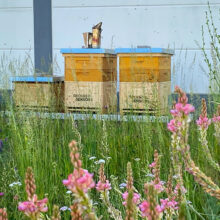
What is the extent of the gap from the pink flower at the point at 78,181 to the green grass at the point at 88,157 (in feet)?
3.97

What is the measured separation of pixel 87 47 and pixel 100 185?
394cm

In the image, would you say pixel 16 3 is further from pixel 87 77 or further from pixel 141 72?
pixel 141 72

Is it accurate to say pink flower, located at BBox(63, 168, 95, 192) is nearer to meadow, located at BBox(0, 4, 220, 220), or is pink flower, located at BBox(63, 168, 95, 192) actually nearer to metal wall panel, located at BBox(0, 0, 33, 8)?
meadow, located at BBox(0, 4, 220, 220)

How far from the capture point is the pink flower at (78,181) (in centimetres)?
58

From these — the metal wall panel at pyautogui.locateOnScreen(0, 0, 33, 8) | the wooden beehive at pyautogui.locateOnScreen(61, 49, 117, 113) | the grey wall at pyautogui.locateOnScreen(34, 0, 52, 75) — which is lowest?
the wooden beehive at pyautogui.locateOnScreen(61, 49, 117, 113)

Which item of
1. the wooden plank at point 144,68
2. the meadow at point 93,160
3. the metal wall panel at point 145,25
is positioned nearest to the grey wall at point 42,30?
the metal wall panel at point 145,25

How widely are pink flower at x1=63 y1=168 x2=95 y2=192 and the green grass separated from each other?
1210 mm

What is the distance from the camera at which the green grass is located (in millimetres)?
2223

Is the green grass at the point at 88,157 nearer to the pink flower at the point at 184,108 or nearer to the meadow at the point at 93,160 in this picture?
the meadow at the point at 93,160

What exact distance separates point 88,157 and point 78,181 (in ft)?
7.51

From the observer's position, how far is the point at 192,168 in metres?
0.93

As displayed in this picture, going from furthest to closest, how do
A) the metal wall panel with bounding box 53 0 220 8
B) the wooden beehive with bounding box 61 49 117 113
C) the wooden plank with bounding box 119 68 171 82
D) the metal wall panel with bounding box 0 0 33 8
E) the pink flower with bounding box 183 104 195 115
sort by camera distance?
the metal wall panel with bounding box 0 0 33 8 → the metal wall panel with bounding box 53 0 220 8 → the wooden beehive with bounding box 61 49 117 113 → the wooden plank with bounding box 119 68 171 82 → the pink flower with bounding box 183 104 195 115

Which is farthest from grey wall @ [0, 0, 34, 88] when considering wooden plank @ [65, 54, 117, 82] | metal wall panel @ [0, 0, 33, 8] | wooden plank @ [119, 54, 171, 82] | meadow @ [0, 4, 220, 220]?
wooden plank @ [119, 54, 171, 82]

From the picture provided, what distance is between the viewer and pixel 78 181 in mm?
578
